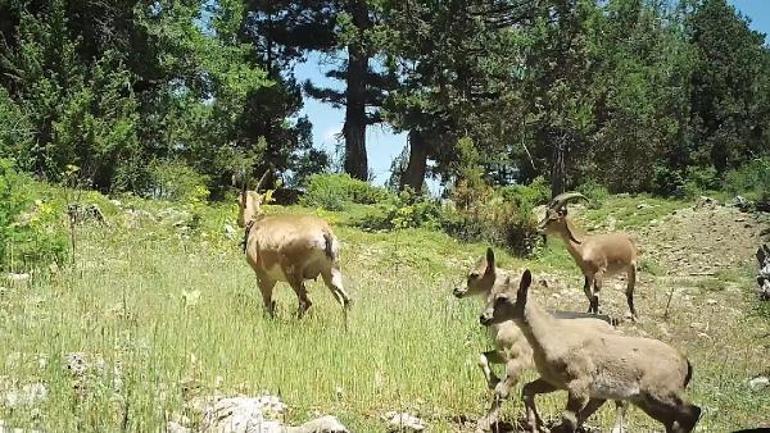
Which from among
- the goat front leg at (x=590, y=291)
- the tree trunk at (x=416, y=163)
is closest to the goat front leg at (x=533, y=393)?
the goat front leg at (x=590, y=291)

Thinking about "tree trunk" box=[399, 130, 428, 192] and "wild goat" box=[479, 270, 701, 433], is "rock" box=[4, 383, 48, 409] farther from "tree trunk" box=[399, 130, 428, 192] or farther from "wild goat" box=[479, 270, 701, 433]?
"tree trunk" box=[399, 130, 428, 192]

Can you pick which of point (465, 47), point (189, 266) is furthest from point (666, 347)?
point (465, 47)

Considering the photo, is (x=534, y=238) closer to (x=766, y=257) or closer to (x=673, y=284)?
(x=673, y=284)

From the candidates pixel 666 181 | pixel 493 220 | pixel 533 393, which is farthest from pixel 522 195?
pixel 533 393

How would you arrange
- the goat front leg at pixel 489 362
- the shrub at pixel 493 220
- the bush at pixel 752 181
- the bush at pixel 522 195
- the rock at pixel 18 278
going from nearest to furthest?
the goat front leg at pixel 489 362 → the rock at pixel 18 278 → the shrub at pixel 493 220 → the bush at pixel 522 195 → the bush at pixel 752 181

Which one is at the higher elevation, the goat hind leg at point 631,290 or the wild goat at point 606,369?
the wild goat at point 606,369

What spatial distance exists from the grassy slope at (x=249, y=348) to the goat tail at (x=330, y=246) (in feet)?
1.93

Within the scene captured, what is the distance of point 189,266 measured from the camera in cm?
1113

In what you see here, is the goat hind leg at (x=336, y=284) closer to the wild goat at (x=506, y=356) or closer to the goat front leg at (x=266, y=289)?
the goat front leg at (x=266, y=289)

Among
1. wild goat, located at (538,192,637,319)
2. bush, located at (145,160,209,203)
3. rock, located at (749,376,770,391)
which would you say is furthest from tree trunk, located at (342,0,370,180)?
rock, located at (749,376,770,391)

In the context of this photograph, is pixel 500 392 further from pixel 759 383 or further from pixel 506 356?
pixel 759 383

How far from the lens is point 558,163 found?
31.5 metres

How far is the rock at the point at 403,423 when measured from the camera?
19.1ft

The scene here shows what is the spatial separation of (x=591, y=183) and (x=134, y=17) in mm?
16943
